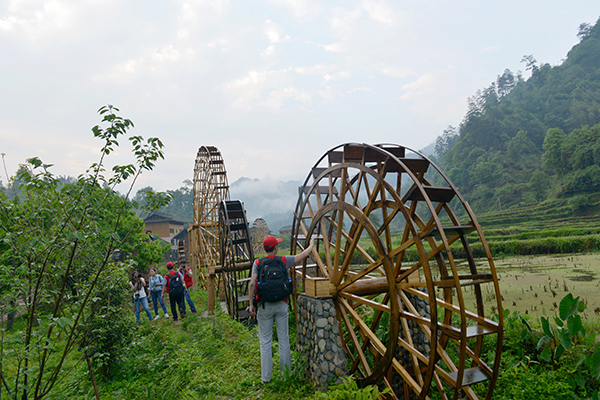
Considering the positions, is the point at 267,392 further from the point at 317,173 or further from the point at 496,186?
the point at 496,186

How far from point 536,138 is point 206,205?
7159 centimetres

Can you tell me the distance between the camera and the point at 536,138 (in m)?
68.3

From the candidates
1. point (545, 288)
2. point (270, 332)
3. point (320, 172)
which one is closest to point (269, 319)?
point (270, 332)

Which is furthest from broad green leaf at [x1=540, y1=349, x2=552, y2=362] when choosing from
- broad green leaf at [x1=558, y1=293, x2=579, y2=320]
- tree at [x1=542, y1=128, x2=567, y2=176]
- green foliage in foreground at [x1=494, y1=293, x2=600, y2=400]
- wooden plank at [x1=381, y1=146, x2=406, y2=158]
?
tree at [x1=542, y1=128, x2=567, y2=176]

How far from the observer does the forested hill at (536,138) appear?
43688mm

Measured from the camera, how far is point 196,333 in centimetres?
834

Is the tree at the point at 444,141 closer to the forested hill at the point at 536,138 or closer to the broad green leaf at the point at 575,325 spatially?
Result: the forested hill at the point at 536,138

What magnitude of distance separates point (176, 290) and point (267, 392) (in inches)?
237

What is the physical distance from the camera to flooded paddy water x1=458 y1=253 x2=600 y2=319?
7.52 meters

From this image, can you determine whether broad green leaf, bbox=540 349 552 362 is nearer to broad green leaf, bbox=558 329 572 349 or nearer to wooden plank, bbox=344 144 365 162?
broad green leaf, bbox=558 329 572 349

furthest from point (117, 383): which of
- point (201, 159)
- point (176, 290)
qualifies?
point (201, 159)

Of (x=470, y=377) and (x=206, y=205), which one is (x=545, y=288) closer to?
(x=470, y=377)

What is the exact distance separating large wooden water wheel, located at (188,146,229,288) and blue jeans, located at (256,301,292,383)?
10916mm

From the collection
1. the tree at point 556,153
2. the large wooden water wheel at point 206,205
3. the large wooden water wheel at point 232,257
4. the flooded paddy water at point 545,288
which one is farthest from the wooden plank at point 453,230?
the tree at point 556,153
